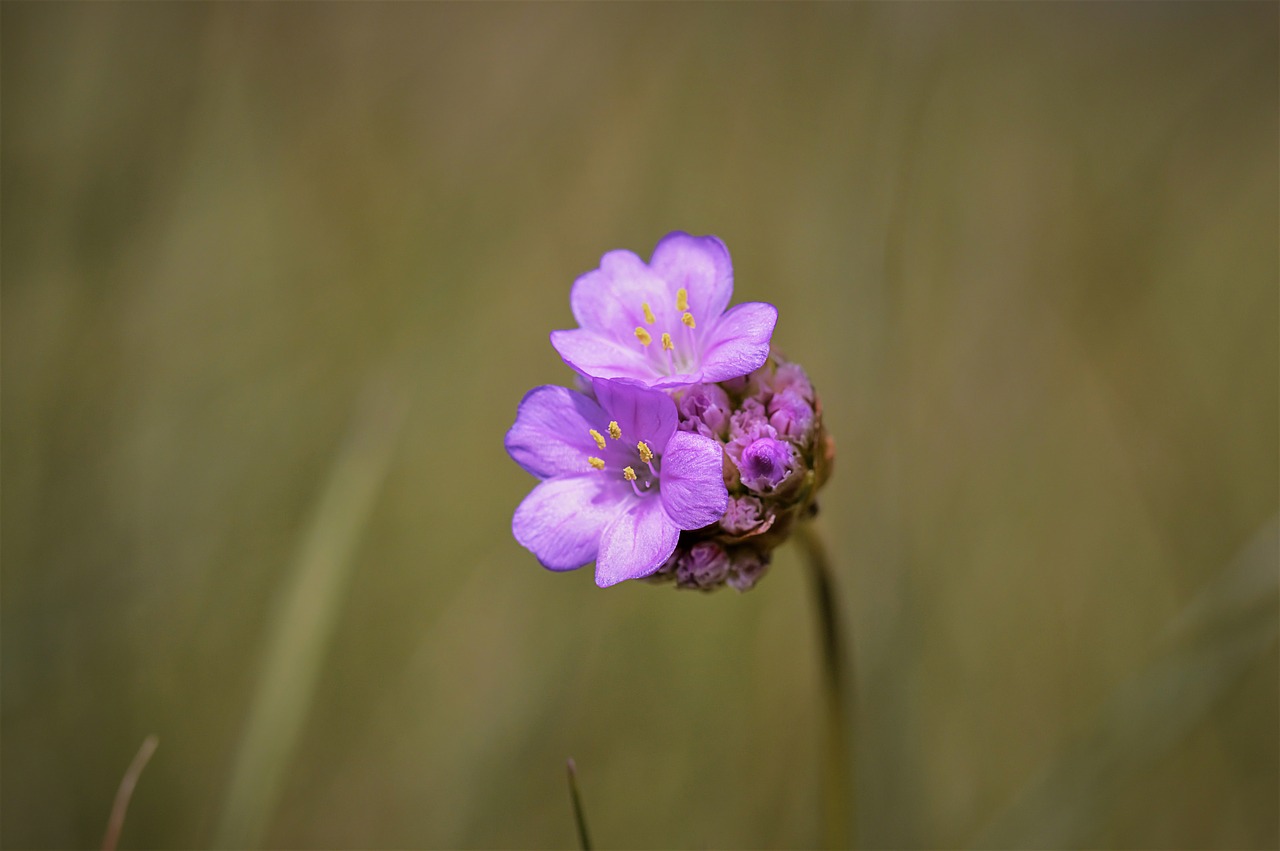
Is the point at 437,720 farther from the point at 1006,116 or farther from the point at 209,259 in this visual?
the point at 1006,116

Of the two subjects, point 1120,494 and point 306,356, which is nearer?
point 1120,494

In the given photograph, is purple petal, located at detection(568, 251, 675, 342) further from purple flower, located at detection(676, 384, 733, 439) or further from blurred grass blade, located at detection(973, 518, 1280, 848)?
blurred grass blade, located at detection(973, 518, 1280, 848)

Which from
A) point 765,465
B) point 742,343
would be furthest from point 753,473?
point 742,343

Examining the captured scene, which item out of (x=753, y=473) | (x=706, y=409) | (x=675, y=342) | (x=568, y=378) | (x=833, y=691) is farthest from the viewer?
(x=568, y=378)

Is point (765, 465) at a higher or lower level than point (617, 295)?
lower

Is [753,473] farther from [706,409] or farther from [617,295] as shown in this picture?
[617,295]

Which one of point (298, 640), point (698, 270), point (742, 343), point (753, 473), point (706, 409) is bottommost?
point (298, 640)

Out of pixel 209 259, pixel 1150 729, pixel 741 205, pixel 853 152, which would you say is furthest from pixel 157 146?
pixel 1150 729
